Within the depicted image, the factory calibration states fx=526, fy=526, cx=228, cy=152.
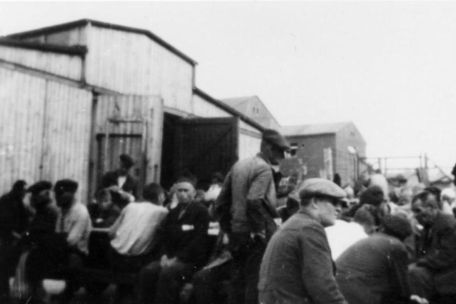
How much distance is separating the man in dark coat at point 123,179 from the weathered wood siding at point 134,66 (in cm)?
223

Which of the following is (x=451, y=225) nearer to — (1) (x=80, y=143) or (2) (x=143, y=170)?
(2) (x=143, y=170)

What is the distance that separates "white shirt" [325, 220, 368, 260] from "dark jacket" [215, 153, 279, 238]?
0.60 metres

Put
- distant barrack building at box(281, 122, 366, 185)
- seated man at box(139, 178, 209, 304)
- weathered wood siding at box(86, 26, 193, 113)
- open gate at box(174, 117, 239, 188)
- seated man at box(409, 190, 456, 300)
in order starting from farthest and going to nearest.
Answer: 1. distant barrack building at box(281, 122, 366, 185)
2. open gate at box(174, 117, 239, 188)
3. weathered wood siding at box(86, 26, 193, 113)
4. seated man at box(139, 178, 209, 304)
5. seated man at box(409, 190, 456, 300)

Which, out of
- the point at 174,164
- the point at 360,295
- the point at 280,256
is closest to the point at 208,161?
the point at 174,164

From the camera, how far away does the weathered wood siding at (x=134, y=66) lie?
10617 millimetres

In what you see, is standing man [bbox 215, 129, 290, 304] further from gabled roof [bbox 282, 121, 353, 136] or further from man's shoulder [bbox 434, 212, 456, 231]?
gabled roof [bbox 282, 121, 353, 136]

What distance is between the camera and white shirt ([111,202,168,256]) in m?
6.61

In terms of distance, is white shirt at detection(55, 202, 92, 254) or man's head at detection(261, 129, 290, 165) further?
white shirt at detection(55, 202, 92, 254)

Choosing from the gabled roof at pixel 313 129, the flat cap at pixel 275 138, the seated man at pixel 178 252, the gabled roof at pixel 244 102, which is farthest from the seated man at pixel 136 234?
the gabled roof at pixel 313 129

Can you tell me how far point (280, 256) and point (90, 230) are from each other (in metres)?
4.91

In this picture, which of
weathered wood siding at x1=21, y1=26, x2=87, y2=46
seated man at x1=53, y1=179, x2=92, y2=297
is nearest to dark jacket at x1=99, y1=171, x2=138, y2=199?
seated man at x1=53, y1=179, x2=92, y2=297

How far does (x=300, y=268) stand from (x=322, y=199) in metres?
0.42

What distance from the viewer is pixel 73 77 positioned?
10.2 meters

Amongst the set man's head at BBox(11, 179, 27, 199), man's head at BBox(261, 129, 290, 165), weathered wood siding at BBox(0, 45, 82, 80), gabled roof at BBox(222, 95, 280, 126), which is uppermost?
gabled roof at BBox(222, 95, 280, 126)
